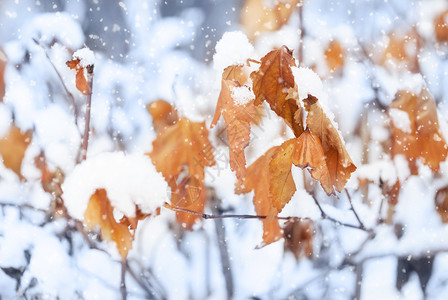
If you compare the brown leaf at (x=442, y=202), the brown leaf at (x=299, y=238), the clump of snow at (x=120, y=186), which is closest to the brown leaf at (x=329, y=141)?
the clump of snow at (x=120, y=186)

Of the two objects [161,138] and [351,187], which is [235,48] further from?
[351,187]

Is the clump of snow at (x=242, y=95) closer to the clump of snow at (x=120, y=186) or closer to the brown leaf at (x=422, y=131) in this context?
the clump of snow at (x=120, y=186)

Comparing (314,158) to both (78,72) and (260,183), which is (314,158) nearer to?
(260,183)

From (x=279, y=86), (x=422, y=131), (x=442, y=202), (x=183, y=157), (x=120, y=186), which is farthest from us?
(x=442, y=202)

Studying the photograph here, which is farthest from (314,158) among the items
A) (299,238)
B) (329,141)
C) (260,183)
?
(299,238)

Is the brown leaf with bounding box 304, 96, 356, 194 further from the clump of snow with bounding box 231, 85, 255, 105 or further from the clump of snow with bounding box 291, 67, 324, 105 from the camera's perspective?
the clump of snow with bounding box 231, 85, 255, 105

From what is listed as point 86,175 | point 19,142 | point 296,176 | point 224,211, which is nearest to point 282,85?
point 86,175
